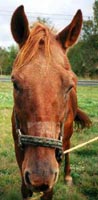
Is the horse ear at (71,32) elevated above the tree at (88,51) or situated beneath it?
elevated above

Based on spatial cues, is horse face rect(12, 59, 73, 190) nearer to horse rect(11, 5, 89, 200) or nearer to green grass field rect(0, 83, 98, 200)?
horse rect(11, 5, 89, 200)

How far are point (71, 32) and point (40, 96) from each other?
0.93 meters

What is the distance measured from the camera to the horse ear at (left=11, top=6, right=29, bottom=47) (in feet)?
11.5

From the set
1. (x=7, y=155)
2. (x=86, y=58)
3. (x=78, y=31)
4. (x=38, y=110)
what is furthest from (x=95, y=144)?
(x=86, y=58)

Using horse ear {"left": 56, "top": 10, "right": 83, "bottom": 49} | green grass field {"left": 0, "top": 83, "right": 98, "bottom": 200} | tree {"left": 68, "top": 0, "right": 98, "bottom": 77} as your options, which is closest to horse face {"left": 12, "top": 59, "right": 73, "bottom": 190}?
horse ear {"left": 56, "top": 10, "right": 83, "bottom": 49}

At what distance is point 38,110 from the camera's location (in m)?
3.05

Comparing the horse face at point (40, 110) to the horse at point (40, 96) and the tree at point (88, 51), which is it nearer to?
the horse at point (40, 96)

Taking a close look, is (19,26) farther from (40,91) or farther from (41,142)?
(41,142)

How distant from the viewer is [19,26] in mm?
3596

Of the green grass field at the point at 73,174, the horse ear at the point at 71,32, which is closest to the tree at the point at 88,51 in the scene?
the green grass field at the point at 73,174

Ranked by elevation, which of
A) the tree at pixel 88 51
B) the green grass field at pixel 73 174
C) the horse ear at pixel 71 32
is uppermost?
the horse ear at pixel 71 32

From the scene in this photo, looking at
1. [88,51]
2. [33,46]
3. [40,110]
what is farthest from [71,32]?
[88,51]

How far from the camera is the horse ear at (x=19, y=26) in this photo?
11.5 feet

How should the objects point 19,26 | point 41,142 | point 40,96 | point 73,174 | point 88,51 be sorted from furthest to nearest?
point 88,51
point 73,174
point 19,26
point 40,96
point 41,142
